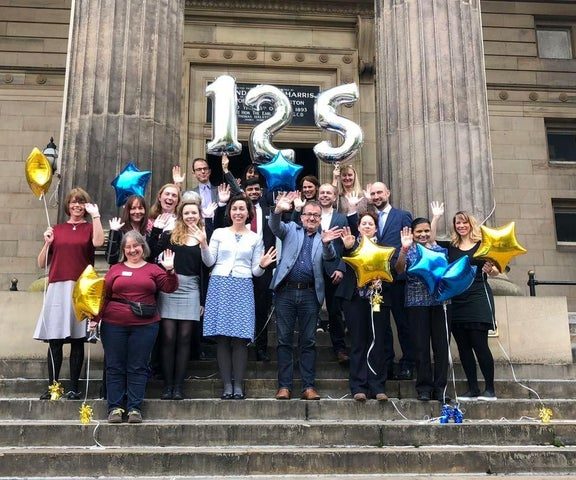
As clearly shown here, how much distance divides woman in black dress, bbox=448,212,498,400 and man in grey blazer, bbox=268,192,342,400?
1520mm

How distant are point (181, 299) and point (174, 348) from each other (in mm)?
493

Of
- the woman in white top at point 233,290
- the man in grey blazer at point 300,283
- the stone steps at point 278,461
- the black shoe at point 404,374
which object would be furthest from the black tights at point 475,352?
the woman in white top at point 233,290

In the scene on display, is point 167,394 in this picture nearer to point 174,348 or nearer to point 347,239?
point 174,348

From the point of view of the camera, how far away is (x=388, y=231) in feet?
24.9

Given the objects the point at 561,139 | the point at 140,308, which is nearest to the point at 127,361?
the point at 140,308

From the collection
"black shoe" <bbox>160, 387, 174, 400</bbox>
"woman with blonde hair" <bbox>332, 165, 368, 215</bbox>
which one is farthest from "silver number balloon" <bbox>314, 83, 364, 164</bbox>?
"black shoe" <bbox>160, 387, 174, 400</bbox>

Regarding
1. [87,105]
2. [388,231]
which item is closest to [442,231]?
[388,231]

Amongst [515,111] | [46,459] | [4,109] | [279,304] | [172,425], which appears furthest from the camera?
[515,111]

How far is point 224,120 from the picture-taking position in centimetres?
838

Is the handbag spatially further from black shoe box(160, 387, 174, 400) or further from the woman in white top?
black shoe box(160, 387, 174, 400)

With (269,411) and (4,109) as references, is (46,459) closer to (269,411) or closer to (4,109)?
(269,411)

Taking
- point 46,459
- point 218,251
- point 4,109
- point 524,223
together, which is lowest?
point 46,459

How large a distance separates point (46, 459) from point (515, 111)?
13.6 metres

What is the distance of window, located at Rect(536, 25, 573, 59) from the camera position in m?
16.1
